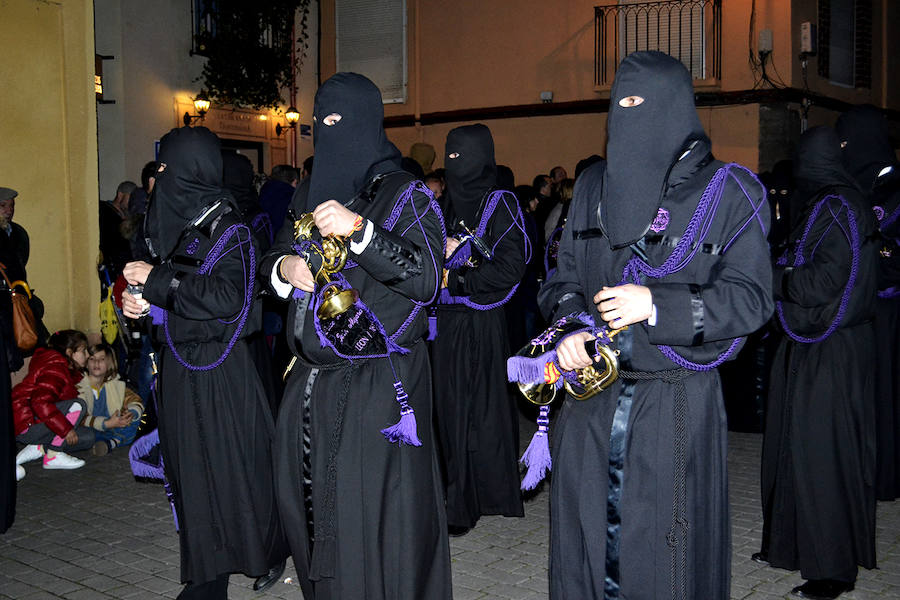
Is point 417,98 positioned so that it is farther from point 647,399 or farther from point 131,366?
point 647,399

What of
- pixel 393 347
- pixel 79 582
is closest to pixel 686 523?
pixel 393 347

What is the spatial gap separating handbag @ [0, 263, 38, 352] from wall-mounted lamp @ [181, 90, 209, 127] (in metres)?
10.7

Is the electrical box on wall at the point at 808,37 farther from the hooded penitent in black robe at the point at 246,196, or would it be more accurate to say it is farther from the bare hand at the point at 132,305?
the bare hand at the point at 132,305

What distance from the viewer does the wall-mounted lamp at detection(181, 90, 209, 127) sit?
17.1 meters

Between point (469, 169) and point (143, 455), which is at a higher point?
point (469, 169)

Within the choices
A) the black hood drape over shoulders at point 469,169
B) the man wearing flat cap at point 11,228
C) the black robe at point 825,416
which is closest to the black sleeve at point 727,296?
Result: the black robe at point 825,416

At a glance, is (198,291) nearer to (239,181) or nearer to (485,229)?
(485,229)

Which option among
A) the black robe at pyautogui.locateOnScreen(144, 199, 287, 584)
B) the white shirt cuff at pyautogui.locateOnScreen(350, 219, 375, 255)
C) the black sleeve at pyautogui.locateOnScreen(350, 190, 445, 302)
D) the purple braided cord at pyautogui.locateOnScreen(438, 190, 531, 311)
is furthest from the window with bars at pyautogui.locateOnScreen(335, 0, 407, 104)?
the white shirt cuff at pyautogui.locateOnScreen(350, 219, 375, 255)

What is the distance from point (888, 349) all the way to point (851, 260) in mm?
2096

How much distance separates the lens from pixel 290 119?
19.3 metres

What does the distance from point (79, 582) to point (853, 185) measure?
4693 millimetres

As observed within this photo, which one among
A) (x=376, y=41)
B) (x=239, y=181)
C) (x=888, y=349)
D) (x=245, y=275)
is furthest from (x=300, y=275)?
(x=376, y=41)

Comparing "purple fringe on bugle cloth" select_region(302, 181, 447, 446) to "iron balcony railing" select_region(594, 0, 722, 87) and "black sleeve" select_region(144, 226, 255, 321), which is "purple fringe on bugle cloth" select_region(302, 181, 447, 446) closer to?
"black sleeve" select_region(144, 226, 255, 321)

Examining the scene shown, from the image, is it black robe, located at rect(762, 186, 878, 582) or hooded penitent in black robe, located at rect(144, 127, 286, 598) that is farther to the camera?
black robe, located at rect(762, 186, 878, 582)
